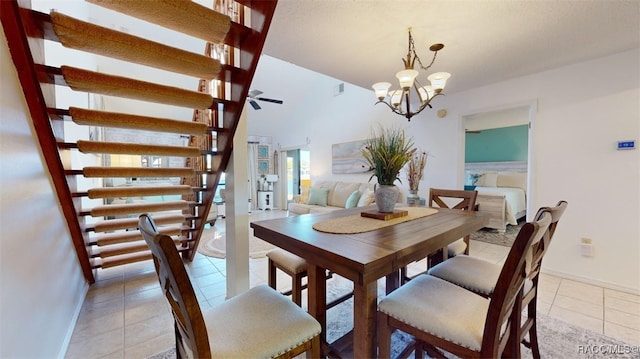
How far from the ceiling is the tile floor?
7.28ft

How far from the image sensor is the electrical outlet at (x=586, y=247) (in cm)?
250

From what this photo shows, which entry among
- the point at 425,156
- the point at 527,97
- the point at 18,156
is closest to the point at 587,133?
the point at 527,97

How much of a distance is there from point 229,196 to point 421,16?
2.02m

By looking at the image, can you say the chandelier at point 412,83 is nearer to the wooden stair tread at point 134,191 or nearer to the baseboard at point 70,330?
the wooden stair tread at point 134,191

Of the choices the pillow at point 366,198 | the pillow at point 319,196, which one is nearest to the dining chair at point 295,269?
the pillow at point 366,198

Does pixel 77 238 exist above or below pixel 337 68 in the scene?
below

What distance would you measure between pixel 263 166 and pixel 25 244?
6.22 metres

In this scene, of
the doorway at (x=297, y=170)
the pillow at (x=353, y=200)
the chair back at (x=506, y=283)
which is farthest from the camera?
the doorway at (x=297, y=170)

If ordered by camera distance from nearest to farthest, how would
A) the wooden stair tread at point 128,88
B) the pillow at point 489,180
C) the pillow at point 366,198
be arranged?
1. the wooden stair tread at point 128,88
2. the pillow at point 366,198
3. the pillow at point 489,180

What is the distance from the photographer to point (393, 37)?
6.58 feet

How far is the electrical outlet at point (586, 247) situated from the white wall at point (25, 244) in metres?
4.22

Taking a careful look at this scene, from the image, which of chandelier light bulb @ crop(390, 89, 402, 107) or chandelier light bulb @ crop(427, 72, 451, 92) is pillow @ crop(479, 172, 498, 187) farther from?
chandelier light bulb @ crop(427, 72, 451, 92)

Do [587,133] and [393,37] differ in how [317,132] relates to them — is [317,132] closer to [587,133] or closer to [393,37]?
[393,37]

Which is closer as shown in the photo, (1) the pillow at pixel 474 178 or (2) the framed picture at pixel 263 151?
(1) the pillow at pixel 474 178
